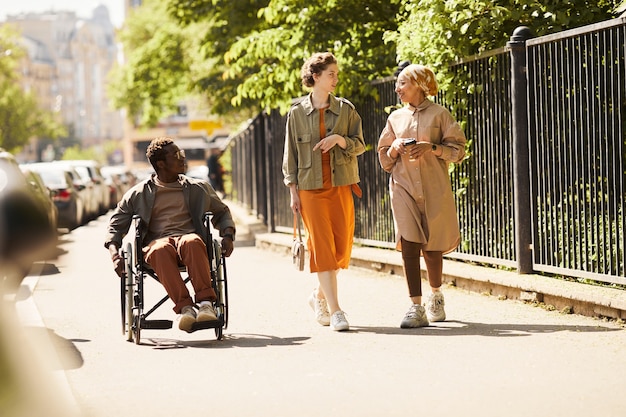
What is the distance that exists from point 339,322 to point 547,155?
8.37ft

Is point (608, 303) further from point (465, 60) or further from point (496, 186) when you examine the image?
point (465, 60)

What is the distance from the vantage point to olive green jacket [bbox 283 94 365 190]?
8.02 meters

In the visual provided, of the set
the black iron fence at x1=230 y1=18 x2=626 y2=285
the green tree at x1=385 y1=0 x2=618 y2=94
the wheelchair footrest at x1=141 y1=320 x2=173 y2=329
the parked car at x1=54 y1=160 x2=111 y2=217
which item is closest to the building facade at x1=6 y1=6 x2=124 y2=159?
the parked car at x1=54 y1=160 x2=111 y2=217

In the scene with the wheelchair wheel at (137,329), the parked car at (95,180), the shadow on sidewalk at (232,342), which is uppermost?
the wheelchair wheel at (137,329)

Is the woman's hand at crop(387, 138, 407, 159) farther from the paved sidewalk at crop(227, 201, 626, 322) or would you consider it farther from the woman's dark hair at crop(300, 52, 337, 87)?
the paved sidewalk at crop(227, 201, 626, 322)

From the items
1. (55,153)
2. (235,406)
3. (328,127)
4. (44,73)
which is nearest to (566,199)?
(328,127)

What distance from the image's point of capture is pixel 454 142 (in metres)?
8.00

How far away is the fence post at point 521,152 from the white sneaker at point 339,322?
7.68ft

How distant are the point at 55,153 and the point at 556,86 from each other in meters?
164

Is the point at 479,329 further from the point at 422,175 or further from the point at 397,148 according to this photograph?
the point at 397,148

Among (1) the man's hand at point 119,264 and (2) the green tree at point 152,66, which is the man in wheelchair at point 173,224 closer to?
(1) the man's hand at point 119,264

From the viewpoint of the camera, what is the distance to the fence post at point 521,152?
955 centimetres

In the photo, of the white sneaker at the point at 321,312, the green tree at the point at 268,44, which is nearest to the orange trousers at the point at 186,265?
the white sneaker at the point at 321,312

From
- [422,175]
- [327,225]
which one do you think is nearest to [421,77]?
[422,175]
